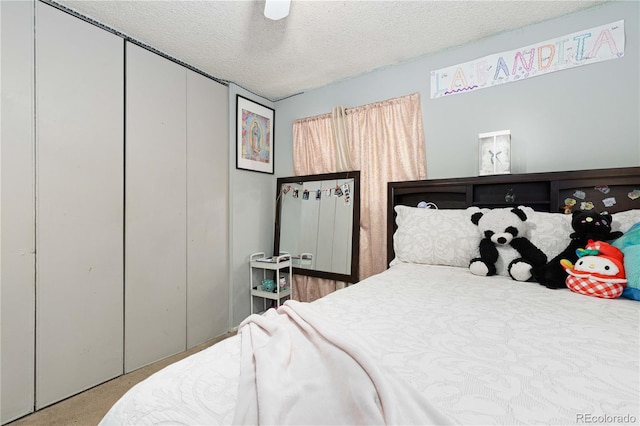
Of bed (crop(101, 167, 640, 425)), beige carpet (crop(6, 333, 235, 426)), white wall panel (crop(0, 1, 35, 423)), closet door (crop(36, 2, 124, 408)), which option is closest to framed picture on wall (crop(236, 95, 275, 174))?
closet door (crop(36, 2, 124, 408))

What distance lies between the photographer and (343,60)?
2.49 metres

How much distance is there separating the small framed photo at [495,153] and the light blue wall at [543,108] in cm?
11

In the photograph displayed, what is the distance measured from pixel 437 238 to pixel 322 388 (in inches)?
61.8

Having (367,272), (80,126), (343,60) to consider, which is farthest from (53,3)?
(367,272)

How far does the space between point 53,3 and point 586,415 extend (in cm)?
296

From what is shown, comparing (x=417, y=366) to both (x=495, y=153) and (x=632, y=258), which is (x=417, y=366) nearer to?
(x=632, y=258)

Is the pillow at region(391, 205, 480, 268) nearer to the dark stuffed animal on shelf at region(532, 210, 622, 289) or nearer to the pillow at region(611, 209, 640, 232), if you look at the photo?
the dark stuffed animal on shelf at region(532, 210, 622, 289)

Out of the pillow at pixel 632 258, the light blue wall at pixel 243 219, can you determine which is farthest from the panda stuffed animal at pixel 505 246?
the light blue wall at pixel 243 219

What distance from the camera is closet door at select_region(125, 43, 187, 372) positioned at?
212 cm

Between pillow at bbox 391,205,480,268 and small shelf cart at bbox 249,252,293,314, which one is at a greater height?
pillow at bbox 391,205,480,268

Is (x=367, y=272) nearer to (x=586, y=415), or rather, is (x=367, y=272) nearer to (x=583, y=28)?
(x=586, y=415)

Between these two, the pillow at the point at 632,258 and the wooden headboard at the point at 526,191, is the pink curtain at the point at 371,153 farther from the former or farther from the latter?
the pillow at the point at 632,258

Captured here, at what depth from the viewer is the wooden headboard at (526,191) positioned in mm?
1660

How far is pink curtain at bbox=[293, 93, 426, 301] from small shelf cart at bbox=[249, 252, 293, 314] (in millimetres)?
207
